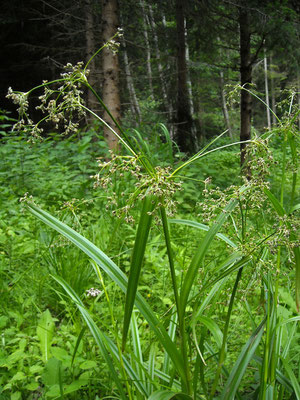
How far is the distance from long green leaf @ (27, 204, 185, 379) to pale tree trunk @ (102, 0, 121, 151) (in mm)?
5161

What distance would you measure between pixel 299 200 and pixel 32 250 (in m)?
3.92

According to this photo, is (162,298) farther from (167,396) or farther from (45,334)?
(167,396)

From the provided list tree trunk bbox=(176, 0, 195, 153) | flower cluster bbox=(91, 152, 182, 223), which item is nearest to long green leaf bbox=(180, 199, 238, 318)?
flower cluster bbox=(91, 152, 182, 223)

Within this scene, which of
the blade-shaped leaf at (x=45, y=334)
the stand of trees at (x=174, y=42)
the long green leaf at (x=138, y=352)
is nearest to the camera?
the long green leaf at (x=138, y=352)

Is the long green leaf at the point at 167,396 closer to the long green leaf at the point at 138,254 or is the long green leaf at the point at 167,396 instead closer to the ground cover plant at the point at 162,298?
the ground cover plant at the point at 162,298

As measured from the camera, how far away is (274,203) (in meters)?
1.33

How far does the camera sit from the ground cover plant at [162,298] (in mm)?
1121

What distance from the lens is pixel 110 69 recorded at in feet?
21.4

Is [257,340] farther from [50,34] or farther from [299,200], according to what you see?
[50,34]

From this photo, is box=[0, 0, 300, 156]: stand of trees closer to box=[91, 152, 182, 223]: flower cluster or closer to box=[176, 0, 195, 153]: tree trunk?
box=[176, 0, 195, 153]: tree trunk

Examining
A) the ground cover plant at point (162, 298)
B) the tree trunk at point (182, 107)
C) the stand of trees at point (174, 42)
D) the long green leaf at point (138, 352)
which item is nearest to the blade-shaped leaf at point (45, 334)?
the ground cover plant at point (162, 298)

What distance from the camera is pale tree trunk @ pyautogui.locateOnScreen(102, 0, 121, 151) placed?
643 cm

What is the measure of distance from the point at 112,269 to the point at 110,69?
5.88 m

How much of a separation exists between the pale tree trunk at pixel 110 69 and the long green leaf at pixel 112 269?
5.16 m
